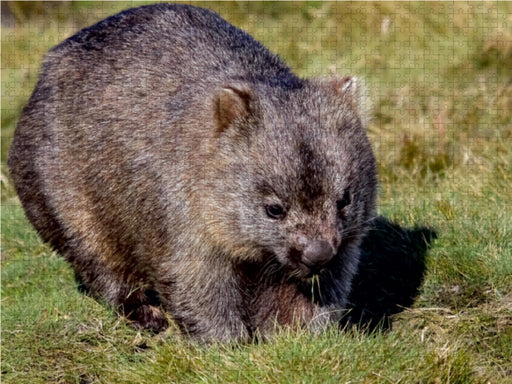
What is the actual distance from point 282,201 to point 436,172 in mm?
3474

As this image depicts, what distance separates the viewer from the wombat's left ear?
4617 mm

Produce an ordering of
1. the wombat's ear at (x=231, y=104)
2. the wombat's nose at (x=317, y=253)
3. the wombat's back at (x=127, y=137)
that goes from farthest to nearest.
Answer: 1. the wombat's back at (x=127, y=137)
2. the wombat's ear at (x=231, y=104)
3. the wombat's nose at (x=317, y=253)

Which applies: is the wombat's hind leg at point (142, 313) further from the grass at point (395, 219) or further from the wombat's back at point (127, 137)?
the grass at point (395, 219)

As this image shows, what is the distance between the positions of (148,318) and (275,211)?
5.25 feet

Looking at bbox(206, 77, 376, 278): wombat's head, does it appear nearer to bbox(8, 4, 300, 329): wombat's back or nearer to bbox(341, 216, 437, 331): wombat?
bbox(8, 4, 300, 329): wombat's back

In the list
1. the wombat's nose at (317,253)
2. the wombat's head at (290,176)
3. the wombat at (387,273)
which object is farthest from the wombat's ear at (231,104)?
the wombat at (387,273)

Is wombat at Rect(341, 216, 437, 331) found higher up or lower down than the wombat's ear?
lower down

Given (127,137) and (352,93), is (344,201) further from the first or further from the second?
(127,137)

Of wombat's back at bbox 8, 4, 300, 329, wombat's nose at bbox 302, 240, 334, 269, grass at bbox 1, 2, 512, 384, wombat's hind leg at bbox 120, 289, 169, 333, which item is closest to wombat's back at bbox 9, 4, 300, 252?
wombat's back at bbox 8, 4, 300, 329

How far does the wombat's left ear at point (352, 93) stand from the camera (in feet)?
15.1

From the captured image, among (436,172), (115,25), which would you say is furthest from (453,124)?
(115,25)

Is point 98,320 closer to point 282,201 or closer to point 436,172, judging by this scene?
point 282,201

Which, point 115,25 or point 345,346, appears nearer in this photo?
point 345,346

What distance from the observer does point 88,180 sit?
17.0 ft
